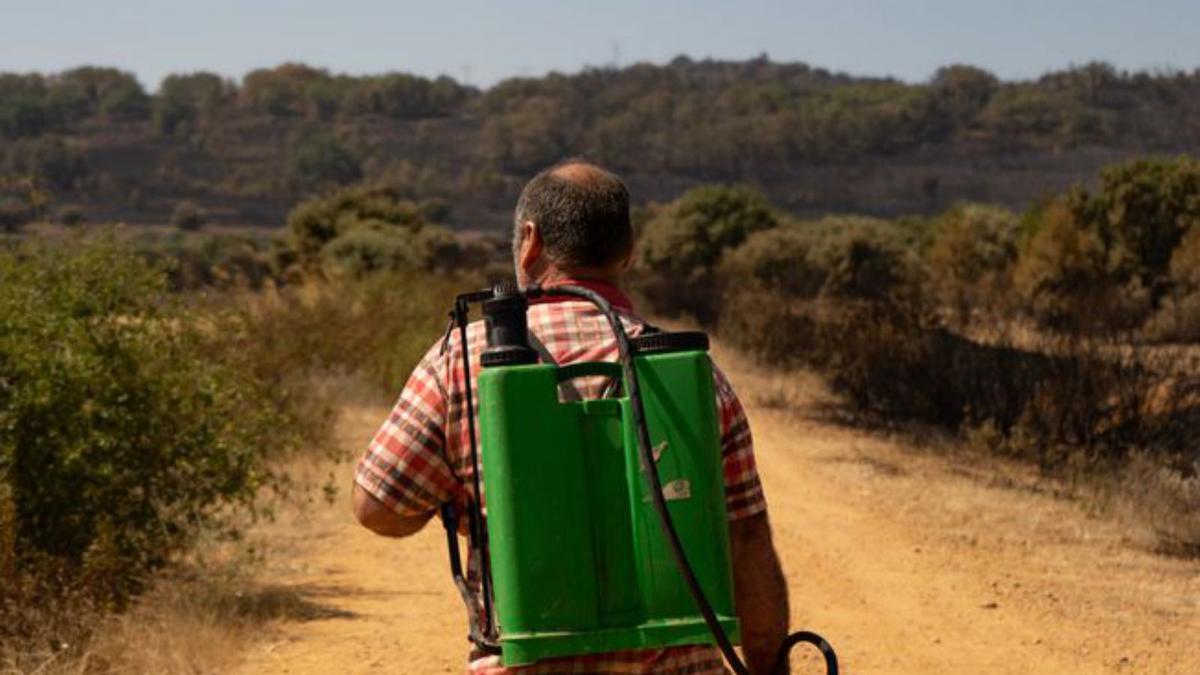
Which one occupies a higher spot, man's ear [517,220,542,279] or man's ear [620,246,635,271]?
man's ear [517,220,542,279]

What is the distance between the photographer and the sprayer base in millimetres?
3121

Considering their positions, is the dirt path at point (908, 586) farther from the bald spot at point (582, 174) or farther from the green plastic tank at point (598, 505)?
the green plastic tank at point (598, 505)

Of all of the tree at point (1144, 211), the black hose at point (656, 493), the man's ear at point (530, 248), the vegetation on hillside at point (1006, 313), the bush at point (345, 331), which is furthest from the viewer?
the tree at point (1144, 211)

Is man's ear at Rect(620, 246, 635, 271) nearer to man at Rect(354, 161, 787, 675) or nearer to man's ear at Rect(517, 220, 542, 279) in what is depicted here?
man at Rect(354, 161, 787, 675)

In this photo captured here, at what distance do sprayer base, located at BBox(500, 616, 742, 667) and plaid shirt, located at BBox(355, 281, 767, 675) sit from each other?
0.61 ft

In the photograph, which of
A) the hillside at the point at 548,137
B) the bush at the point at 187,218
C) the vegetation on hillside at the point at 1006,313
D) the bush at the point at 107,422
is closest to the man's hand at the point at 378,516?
the bush at the point at 107,422

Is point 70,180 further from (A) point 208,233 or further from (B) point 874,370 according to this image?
(B) point 874,370

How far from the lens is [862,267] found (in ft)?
99.2

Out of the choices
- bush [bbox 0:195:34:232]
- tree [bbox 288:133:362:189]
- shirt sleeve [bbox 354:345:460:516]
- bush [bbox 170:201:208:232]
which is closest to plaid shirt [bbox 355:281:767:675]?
shirt sleeve [bbox 354:345:460:516]

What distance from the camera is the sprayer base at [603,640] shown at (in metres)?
3.12

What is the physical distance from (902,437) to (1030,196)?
61202 mm

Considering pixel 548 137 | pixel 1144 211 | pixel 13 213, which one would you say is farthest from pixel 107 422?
pixel 548 137

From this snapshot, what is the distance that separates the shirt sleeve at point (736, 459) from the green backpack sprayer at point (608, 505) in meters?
0.31

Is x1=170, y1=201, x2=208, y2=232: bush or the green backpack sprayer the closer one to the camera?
the green backpack sprayer
